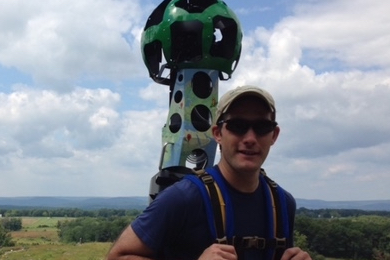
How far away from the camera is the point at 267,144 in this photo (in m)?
2.38

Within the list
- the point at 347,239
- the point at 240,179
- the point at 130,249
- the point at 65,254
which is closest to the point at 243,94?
the point at 240,179

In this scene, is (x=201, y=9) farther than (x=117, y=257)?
Yes

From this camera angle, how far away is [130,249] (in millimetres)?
2244

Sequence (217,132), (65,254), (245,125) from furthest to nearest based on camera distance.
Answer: (65,254) < (217,132) < (245,125)

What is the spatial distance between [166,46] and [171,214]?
4788mm

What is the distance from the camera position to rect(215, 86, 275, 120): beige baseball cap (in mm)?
2268

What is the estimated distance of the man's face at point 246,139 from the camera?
2307mm

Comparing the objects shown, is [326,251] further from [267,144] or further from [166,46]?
[267,144]

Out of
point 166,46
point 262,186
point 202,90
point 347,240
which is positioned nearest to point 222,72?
point 202,90

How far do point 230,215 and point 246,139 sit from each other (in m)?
0.32

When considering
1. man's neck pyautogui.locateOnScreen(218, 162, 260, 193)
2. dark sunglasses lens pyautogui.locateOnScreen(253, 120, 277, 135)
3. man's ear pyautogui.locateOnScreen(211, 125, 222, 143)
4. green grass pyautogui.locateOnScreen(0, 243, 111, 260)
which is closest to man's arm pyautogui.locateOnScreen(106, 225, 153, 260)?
man's neck pyautogui.locateOnScreen(218, 162, 260, 193)

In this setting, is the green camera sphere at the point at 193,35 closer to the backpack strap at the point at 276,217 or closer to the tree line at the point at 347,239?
the backpack strap at the point at 276,217

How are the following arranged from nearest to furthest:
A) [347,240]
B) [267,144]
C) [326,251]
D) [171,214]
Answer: [171,214]
[267,144]
[326,251]
[347,240]

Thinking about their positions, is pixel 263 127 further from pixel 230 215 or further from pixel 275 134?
pixel 230 215
